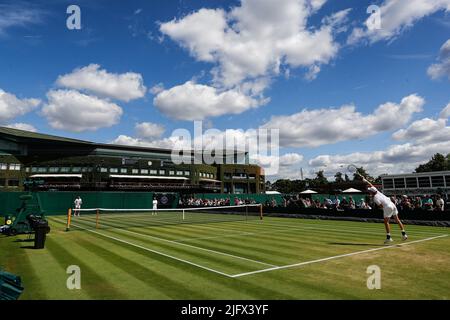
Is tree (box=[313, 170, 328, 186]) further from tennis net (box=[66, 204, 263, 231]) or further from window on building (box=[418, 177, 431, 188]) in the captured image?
tennis net (box=[66, 204, 263, 231])

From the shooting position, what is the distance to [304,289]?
645 centimetres

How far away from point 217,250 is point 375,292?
5.98m

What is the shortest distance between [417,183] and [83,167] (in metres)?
78.6

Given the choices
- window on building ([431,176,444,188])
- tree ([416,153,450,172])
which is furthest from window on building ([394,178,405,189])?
tree ([416,153,450,172])

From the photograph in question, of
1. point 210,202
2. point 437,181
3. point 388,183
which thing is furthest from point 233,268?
point 388,183

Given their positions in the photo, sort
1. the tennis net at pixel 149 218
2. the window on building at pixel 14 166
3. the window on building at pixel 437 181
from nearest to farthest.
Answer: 1. the tennis net at pixel 149 218
2. the window on building at pixel 437 181
3. the window on building at pixel 14 166

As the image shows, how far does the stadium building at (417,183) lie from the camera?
220ft

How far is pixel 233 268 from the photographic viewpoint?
27.2 ft

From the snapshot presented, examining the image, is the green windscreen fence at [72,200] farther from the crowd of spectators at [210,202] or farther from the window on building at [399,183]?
the window on building at [399,183]

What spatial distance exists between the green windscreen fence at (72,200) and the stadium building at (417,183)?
195 ft

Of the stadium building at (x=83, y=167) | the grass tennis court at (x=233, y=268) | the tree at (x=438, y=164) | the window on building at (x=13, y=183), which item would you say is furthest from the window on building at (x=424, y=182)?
the window on building at (x=13, y=183)

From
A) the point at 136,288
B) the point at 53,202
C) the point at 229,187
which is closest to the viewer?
the point at 136,288
